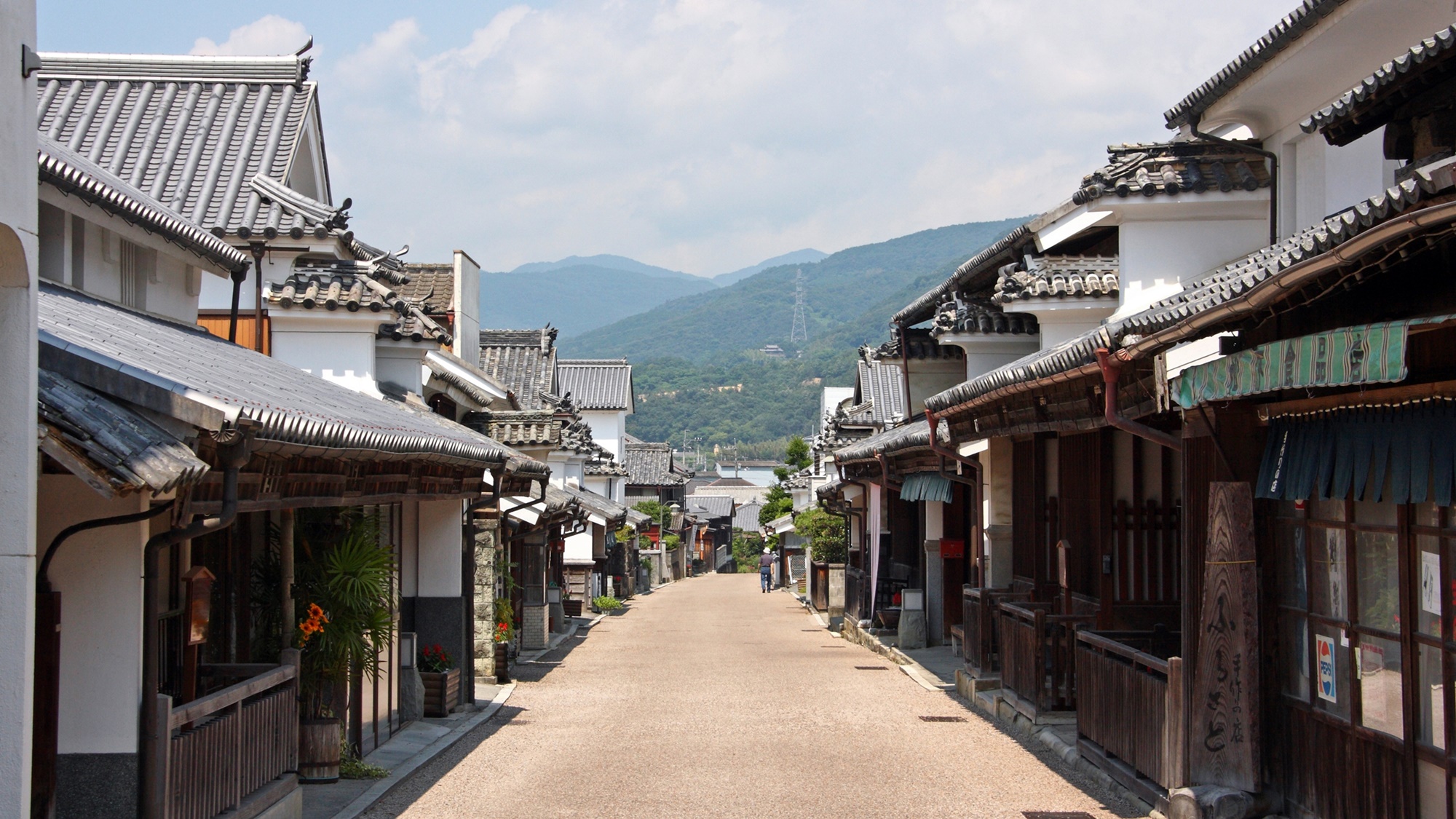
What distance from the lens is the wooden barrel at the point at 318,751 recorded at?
1124cm

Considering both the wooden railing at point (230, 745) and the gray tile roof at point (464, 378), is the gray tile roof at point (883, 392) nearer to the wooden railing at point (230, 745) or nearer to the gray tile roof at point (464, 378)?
the gray tile roof at point (464, 378)

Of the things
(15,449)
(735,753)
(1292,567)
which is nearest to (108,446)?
(15,449)

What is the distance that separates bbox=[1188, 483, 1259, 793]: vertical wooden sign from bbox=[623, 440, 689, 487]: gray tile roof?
65649mm

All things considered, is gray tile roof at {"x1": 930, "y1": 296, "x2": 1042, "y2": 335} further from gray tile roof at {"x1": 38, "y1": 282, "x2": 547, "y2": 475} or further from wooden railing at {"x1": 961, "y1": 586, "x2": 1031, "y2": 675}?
gray tile roof at {"x1": 38, "y1": 282, "x2": 547, "y2": 475}

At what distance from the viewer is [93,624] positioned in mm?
7262

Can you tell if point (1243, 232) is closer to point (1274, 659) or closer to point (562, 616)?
point (1274, 659)

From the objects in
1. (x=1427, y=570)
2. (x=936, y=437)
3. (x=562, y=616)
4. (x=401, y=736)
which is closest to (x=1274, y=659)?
(x=1427, y=570)

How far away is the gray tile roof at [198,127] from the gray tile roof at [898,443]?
8.52m

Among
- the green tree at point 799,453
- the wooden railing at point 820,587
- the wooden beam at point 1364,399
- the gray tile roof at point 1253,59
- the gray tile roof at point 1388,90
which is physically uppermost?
the gray tile roof at point 1253,59

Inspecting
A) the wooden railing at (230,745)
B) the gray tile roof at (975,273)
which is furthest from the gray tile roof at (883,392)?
the wooden railing at (230,745)

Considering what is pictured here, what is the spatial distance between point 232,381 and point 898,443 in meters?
13.3

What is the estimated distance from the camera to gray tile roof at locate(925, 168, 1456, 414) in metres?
5.48

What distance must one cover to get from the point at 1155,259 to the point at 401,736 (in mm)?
9949

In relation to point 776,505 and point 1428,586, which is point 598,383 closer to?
point 776,505
